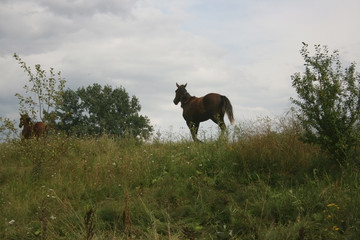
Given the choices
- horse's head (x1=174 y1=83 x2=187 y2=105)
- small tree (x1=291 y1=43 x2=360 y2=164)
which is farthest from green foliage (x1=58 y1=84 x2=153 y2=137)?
small tree (x1=291 y1=43 x2=360 y2=164)

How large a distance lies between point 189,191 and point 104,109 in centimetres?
2621

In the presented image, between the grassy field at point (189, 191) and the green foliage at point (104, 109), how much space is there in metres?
20.7

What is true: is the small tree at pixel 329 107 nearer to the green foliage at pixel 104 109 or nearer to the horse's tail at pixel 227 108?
the horse's tail at pixel 227 108

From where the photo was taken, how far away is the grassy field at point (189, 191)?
5.26 metres

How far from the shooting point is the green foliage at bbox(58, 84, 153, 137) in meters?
30.9

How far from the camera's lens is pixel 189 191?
6.86m

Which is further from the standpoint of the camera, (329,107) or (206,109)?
(206,109)

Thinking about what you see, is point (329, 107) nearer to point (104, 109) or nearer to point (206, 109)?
point (206, 109)

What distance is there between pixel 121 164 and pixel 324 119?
4.67m

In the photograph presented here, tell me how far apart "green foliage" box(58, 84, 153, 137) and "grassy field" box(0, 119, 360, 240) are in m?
20.7

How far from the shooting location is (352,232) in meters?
4.62

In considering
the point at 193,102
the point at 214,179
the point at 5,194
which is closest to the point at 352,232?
the point at 214,179

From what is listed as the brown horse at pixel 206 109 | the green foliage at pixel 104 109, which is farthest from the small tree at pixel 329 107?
the green foliage at pixel 104 109

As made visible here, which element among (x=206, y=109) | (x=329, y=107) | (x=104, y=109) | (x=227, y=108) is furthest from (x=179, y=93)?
(x=104, y=109)
